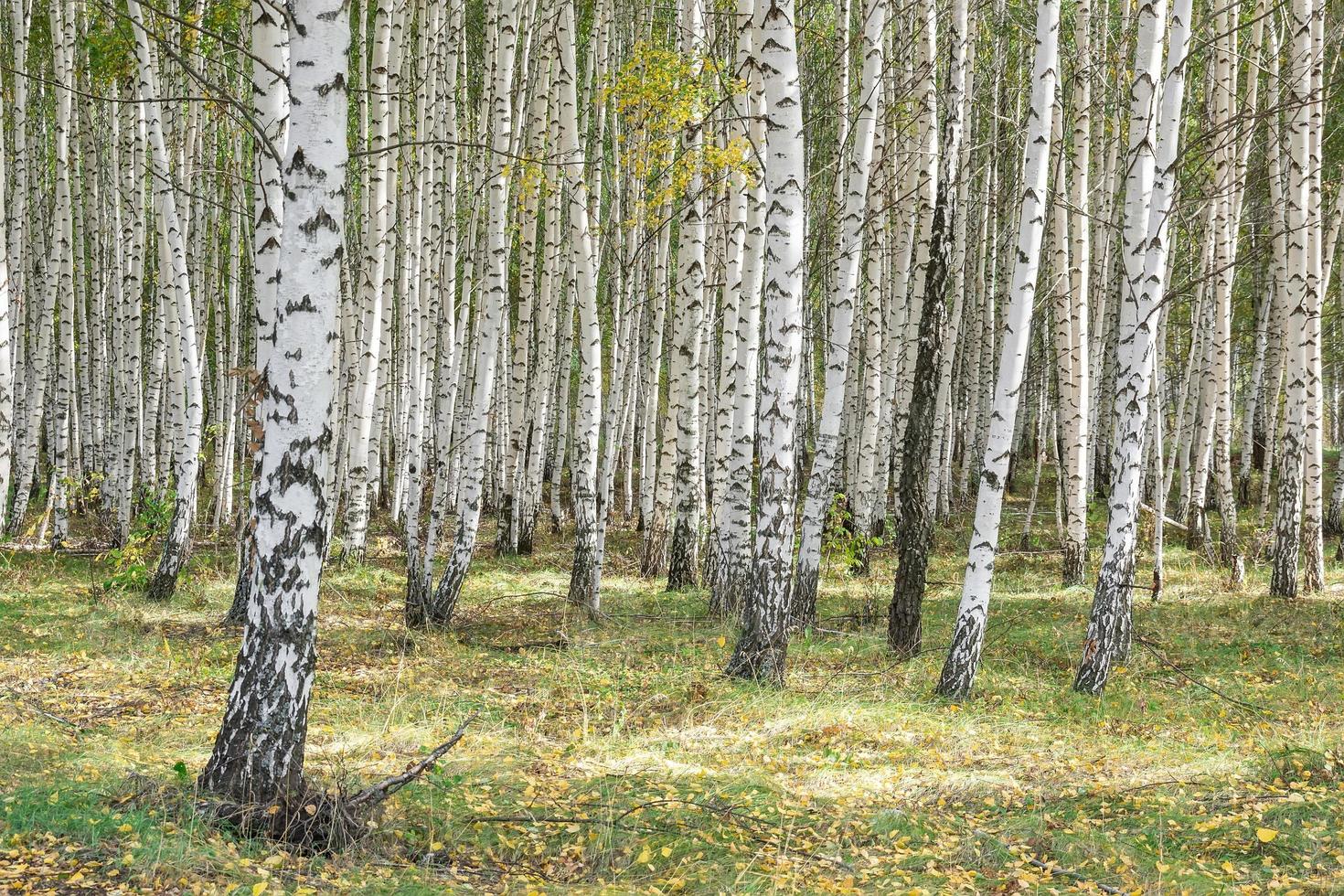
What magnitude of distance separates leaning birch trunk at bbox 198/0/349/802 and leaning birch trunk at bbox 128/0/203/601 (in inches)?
238

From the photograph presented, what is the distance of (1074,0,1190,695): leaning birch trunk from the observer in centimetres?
748

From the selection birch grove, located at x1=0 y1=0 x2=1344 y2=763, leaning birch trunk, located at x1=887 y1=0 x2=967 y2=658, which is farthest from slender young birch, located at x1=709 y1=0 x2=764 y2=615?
leaning birch trunk, located at x1=887 y1=0 x2=967 y2=658

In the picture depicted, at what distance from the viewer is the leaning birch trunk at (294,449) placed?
4.22 meters

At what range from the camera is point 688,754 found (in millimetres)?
6031

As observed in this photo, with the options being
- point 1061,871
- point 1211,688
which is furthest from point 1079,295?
point 1061,871

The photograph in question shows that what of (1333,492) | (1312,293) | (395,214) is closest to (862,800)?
(1312,293)

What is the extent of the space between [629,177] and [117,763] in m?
10.8

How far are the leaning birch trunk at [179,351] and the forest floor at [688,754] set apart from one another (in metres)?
0.42

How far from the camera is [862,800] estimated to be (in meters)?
5.31

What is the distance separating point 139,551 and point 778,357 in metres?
7.21

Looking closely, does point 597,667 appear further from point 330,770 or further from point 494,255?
point 494,255

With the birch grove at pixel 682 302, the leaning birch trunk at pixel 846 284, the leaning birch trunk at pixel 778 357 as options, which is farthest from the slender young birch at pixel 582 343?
the leaning birch trunk at pixel 778 357

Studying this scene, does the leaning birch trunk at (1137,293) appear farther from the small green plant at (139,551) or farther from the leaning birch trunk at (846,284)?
the small green plant at (139,551)

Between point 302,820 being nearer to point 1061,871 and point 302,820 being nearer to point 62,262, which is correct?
point 1061,871
